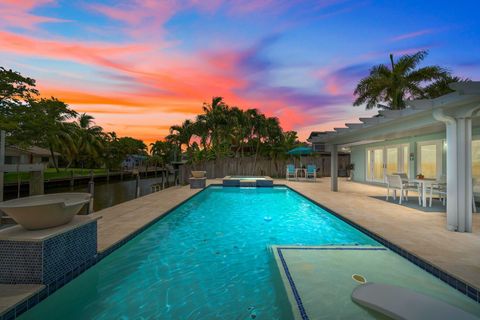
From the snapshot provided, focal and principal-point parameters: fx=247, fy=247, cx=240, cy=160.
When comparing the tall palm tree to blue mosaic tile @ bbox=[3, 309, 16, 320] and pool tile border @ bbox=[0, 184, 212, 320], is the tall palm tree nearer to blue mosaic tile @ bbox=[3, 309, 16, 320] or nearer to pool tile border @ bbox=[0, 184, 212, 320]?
pool tile border @ bbox=[0, 184, 212, 320]

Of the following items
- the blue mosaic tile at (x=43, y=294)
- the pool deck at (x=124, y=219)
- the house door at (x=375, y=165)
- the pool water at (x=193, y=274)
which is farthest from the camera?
the house door at (x=375, y=165)

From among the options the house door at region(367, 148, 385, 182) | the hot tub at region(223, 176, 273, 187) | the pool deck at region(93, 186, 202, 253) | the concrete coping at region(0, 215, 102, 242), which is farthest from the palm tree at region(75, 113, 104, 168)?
the concrete coping at region(0, 215, 102, 242)

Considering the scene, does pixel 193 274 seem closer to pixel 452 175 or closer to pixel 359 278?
pixel 359 278

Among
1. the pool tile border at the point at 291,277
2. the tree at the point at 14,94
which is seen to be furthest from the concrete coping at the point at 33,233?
the tree at the point at 14,94

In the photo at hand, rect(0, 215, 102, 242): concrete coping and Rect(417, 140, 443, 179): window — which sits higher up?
Rect(417, 140, 443, 179): window

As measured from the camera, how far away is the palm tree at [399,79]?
18266mm

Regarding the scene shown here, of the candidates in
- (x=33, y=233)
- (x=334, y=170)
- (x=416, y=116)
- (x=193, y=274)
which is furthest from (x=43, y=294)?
(x=334, y=170)

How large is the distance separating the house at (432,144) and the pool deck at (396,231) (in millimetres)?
760

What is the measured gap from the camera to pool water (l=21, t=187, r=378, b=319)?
9.13 feet

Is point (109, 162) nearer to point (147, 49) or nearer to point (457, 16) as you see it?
point (147, 49)

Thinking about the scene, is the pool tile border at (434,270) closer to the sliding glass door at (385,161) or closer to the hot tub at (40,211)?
the hot tub at (40,211)

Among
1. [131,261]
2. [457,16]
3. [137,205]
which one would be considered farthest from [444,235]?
[457,16]

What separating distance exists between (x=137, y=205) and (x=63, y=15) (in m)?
6.53

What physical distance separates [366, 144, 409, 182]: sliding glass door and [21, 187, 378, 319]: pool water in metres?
7.91
